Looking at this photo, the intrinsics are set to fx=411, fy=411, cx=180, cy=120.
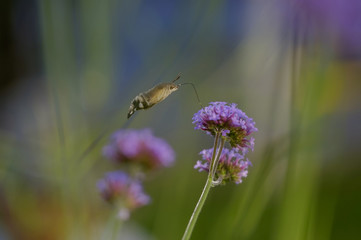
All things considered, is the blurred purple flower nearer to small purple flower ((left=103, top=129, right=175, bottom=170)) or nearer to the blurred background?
the blurred background


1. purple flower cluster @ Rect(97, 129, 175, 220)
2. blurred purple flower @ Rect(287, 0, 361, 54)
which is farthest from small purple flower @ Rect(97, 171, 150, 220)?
blurred purple flower @ Rect(287, 0, 361, 54)

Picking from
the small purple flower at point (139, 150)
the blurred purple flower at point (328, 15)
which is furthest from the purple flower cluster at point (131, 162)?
the blurred purple flower at point (328, 15)

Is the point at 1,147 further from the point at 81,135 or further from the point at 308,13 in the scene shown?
the point at 308,13

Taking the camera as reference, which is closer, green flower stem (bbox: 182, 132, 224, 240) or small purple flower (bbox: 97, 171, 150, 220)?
green flower stem (bbox: 182, 132, 224, 240)

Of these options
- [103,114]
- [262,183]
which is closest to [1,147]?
[103,114]

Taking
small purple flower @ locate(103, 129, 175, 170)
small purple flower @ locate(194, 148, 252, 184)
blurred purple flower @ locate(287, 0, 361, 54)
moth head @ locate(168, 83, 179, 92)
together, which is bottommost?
small purple flower @ locate(194, 148, 252, 184)

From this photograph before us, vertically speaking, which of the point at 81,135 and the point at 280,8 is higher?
the point at 280,8

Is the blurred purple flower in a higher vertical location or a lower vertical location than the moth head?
higher
